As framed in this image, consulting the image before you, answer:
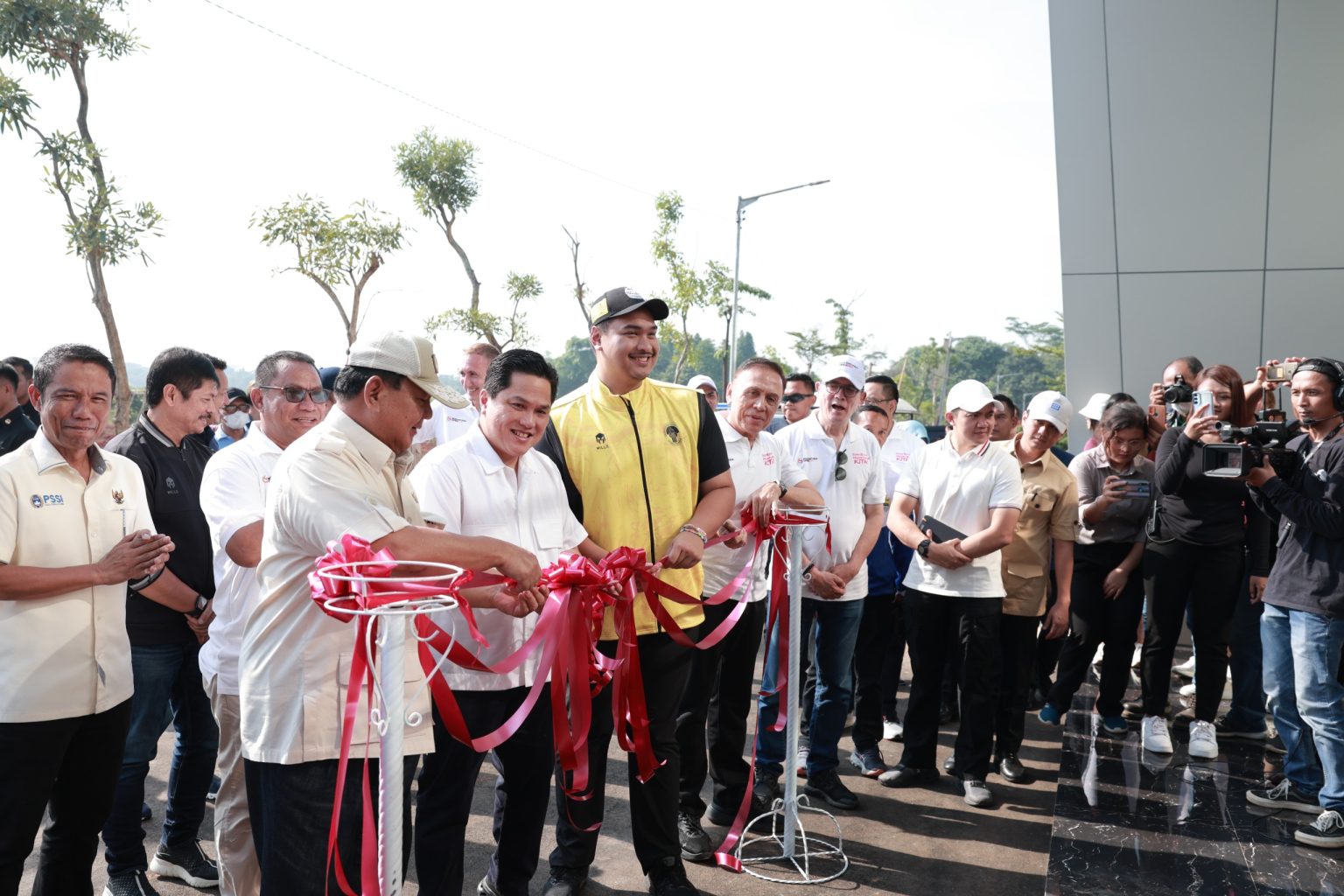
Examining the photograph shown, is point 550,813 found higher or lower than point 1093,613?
lower

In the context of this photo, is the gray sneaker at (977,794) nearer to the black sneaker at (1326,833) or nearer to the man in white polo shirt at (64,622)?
the black sneaker at (1326,833)

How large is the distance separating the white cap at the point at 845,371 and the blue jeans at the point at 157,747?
3.35m

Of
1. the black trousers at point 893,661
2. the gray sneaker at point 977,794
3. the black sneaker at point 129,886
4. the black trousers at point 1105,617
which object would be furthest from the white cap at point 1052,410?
the black sneaker at point 129,886

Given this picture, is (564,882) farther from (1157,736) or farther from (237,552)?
(1157,736)

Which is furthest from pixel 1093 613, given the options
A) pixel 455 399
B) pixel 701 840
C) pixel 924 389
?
pixel 924 389

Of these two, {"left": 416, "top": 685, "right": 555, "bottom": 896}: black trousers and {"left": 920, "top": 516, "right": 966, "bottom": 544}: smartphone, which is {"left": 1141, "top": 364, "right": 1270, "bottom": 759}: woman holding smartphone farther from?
{"left": 416, "top": 685, "right": 555, "bottom": 896}: black trousers

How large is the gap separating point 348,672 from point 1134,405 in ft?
16.9

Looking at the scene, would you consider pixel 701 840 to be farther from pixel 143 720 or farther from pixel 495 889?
pixel 143 720

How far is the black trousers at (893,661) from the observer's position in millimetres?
5742

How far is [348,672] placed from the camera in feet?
7.50

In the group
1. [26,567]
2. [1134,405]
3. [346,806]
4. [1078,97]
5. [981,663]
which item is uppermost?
[1078,97]

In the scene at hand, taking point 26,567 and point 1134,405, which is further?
point 1134,405

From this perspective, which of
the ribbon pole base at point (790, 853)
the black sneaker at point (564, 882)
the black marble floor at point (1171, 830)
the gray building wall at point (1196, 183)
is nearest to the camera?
the black sneaker at point (564, 882)

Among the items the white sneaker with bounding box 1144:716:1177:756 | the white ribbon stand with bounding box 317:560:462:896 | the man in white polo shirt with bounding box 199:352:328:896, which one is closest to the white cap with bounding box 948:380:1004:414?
the white sneaker with bounding box 1144:716:1177:756
